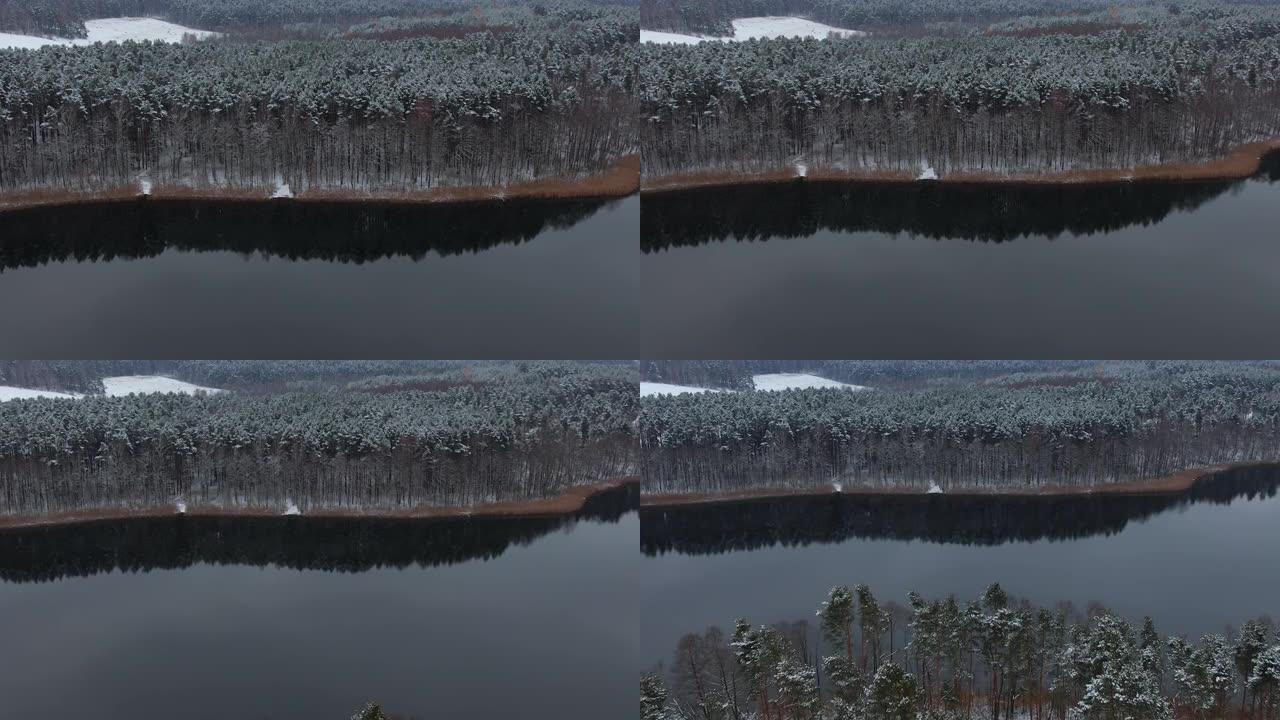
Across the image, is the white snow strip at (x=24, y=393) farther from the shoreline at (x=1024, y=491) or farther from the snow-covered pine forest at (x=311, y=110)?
the shoreline at (x=1024, y=491)

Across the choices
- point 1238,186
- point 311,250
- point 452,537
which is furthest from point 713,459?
point 1238,186

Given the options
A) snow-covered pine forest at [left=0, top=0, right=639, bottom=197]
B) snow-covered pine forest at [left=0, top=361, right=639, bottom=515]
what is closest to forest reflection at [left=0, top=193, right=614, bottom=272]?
snow-covered pine forest at [left=0, top=0, right=639, bottom=197]

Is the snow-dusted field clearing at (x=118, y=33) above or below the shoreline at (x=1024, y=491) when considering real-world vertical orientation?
above

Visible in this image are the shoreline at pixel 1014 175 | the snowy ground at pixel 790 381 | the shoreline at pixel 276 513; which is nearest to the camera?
the shoreline at pixel 1014 175

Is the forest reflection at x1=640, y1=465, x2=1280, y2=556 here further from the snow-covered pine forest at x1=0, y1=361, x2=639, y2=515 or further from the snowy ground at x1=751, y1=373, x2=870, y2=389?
the snow-covered pine forest at x1=0, y1=361, x2=639, y2=515

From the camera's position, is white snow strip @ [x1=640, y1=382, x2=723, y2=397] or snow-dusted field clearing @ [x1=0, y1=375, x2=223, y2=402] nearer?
white snow strip @ [x1=640, y1=382, x2=723, y2=397]

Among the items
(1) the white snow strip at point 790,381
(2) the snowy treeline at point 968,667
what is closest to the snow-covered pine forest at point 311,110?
(1) the white snow strip at point 790,381
